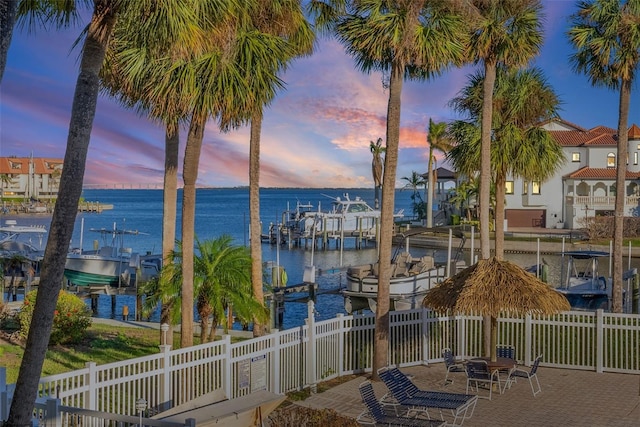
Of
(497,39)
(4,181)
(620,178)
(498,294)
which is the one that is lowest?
(498,294)

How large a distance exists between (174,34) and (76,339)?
44.9 ft

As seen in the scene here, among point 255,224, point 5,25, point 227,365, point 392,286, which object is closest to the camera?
point 5,25

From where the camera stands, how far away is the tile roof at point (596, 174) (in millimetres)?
67438

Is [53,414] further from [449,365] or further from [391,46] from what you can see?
[391,46]

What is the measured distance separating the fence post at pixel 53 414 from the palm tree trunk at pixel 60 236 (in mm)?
1517

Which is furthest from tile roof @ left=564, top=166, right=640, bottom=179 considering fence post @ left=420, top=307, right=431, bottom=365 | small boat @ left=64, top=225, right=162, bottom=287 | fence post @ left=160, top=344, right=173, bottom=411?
fence post @ left=160, top=344, right=173, bottom=411

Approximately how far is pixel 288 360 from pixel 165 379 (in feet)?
11.1

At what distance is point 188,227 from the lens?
45.6 feet

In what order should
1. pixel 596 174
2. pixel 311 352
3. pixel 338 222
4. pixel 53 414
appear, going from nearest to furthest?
pixel 53 414
pixel 311 352
pixel 596 174
pixel 338 222

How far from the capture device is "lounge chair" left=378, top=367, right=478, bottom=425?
11.6 metres

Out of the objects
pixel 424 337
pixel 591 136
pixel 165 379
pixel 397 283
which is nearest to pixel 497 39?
pixel 424 337

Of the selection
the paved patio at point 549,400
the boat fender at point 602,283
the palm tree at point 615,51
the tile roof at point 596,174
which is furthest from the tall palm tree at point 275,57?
the tile roof at point 596,174

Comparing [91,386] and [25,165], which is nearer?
[91,386]

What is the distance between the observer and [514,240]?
59.5 metres
